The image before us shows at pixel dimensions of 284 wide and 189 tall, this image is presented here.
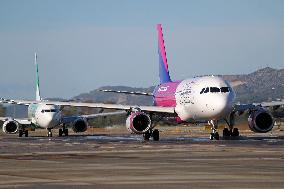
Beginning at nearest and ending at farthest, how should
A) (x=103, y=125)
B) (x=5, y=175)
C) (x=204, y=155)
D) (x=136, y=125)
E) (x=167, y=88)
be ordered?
(x=5, y=175), (x=204, y=155), (x=136, y=125), (x=167, y=88), (x=103, y=125)

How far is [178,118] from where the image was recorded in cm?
5756

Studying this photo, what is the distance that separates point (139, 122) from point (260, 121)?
819cm

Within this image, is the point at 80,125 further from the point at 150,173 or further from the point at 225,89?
the point at 150,173

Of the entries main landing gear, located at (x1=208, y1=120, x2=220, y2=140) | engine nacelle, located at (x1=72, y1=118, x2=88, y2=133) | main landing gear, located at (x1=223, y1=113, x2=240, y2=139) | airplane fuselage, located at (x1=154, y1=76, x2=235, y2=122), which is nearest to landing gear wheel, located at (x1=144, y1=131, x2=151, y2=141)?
airplane fuselage, located at (x1=154, y1=76, x2=235, y2=122)

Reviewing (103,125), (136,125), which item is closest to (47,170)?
(136,125)

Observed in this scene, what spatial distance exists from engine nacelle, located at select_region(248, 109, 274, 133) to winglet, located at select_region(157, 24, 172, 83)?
1695 cm

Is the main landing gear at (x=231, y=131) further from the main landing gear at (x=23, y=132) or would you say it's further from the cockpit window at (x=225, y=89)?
the main landing gear at (x=23, y=132)

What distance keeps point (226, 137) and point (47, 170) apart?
110 ft

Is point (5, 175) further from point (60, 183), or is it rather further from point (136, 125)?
point (136, 125)

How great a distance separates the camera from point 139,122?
178 ft

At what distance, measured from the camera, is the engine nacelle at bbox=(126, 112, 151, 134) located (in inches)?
2124

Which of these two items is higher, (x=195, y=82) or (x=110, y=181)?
(x=195, y=82)

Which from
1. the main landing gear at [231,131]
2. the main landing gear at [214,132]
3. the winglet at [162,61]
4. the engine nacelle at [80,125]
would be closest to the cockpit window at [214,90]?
the main landing gear at [214,132]

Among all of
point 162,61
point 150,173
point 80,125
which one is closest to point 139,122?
point 162,61
